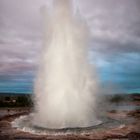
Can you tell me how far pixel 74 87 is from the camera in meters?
18.9

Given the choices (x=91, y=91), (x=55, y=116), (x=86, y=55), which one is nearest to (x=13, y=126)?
(x=55, y=116)

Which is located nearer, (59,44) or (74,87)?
(74,87)

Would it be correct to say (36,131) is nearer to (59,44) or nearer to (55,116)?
(55,116)

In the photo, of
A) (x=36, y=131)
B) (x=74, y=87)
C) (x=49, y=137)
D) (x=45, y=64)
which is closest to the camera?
(x=49, y=137)

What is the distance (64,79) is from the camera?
19266 millimetres

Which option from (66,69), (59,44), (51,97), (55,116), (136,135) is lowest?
(136,135)

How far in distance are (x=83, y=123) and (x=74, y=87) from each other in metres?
2.82

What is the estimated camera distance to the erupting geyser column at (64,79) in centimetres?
1827

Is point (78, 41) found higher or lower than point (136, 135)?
higher

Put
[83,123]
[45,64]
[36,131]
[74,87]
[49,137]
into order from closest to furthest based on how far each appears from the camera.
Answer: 1. [49,137]
2. [36,131]
3. [83,123]
4. [74,87]
5. [45,64]

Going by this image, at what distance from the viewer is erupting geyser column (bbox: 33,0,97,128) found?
59.9ft

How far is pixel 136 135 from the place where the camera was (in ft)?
46.5

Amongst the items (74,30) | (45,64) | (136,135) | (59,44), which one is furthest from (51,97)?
(136,135)

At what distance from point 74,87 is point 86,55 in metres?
3.00
